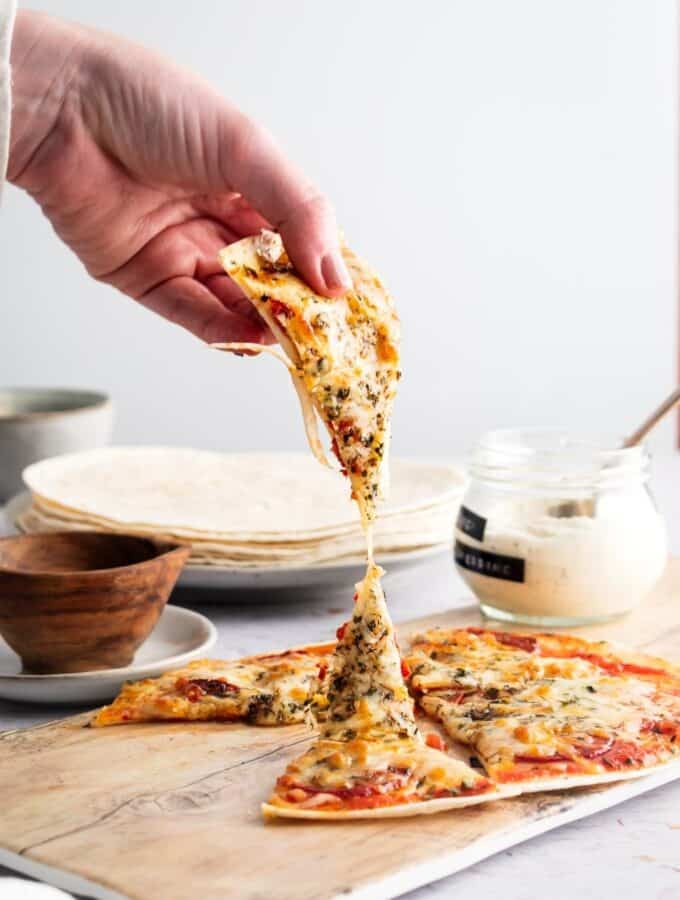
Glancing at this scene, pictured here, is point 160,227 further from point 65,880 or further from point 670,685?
point 65,880

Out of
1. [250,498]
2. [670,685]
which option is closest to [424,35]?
[250,498]

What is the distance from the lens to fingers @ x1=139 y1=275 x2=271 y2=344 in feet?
10.2

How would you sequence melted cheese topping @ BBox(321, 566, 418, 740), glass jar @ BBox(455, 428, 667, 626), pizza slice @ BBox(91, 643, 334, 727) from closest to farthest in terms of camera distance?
melted cheese topping @ BBox(321, 566, 418, 740)
pizza slice @ BBox(91, 643, 334, 727)
glass jar @ BBox(455, 428, 667, 626)

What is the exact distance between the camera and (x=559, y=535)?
300 centimetres

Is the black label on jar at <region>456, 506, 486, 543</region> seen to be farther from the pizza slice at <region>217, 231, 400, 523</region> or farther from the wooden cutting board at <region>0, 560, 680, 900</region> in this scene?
the wooden cutting board at <region>0, 560, 680, 900</region>

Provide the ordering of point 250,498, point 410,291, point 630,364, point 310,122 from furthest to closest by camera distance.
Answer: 1. point 630,364
2. point 410,291
3. point 310,122
4. point 250,498

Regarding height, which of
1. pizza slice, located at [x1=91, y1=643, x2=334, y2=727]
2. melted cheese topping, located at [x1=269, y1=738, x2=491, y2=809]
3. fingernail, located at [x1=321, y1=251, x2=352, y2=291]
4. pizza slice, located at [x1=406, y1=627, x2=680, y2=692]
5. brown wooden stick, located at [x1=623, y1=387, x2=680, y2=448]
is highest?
fingernail, located at [x1=321, y1=251, x2=352, y2=291]

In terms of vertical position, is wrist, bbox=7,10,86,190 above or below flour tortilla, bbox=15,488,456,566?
above

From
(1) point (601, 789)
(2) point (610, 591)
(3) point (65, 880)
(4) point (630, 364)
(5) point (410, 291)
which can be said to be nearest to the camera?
(3) point (65, 880)

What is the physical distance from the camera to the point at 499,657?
2662 millimetres

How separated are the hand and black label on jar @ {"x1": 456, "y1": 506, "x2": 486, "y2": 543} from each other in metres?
0.58

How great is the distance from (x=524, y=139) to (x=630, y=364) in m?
1.49

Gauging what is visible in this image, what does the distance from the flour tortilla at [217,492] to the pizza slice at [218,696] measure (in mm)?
657

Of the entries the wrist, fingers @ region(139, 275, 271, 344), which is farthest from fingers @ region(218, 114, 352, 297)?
fingers @ region(139, 275, 271, 344)
